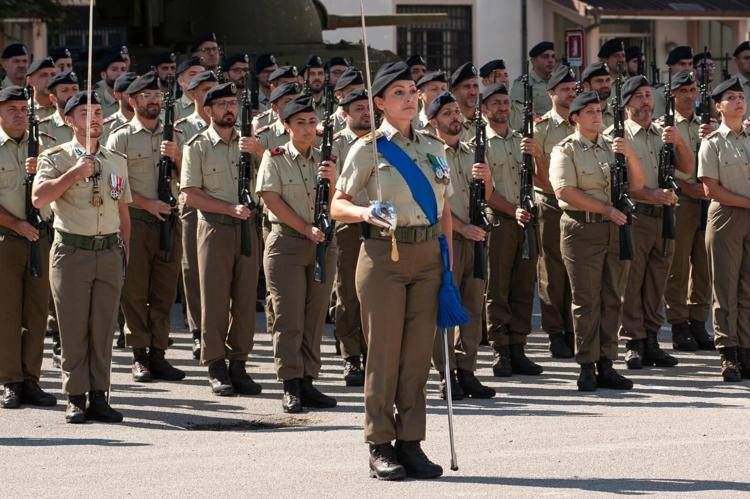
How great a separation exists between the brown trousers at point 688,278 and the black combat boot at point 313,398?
3.92 meters

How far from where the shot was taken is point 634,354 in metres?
14.2

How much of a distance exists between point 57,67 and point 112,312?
13.9 feet

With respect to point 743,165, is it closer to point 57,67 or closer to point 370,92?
point 370,92

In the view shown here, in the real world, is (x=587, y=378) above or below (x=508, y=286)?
below

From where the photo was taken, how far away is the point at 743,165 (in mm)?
13625

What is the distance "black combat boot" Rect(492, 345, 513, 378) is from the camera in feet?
45.4

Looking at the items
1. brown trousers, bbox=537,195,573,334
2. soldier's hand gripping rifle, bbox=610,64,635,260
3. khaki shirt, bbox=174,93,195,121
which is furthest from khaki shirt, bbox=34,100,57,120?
soldier's hand gripping rifle, bbox=610,64,635,260

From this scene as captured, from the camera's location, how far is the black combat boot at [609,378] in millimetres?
13102

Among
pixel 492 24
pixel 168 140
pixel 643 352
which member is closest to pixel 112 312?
pixel 168 140

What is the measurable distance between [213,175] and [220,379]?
1.39 meters

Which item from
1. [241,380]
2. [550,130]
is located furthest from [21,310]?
[550,130]

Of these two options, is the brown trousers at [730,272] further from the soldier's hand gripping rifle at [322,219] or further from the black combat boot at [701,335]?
the soldier's hand gripping rifle at [322,219]

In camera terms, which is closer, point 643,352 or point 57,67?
point 643,352

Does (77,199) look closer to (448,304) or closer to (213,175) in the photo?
(213,175)
